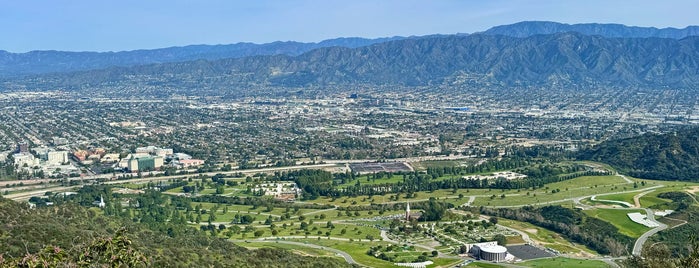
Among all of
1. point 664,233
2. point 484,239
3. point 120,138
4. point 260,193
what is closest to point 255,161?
point 260,193

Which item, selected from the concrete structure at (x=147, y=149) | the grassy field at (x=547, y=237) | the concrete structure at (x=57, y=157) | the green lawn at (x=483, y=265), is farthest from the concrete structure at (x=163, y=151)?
the green lawn at (x=483, y=265)

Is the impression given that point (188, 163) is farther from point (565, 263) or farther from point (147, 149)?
point (565, 263)

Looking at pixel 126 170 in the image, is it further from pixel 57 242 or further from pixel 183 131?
pixel 57 242

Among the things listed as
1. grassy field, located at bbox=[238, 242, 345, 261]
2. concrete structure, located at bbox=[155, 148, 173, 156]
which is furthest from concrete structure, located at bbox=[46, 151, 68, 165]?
grassy field, located at bbox=[238, 242, 345, 261]

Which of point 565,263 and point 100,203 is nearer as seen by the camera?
point 565,263

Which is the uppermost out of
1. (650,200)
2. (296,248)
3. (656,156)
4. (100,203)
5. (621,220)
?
(656,156)

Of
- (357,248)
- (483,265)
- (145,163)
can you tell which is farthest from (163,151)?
(483,265)

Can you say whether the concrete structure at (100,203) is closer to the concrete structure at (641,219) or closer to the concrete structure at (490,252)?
the concrete structure at (490,252)
